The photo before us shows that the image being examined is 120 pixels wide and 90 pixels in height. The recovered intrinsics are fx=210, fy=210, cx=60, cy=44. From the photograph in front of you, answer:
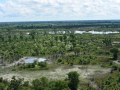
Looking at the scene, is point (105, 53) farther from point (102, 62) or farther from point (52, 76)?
point (52, 76)

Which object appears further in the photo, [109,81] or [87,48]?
[87,48]

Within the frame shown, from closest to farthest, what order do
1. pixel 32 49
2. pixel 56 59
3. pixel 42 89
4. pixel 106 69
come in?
pixel 42 89 → pixel 106 69 → pixel 56 59 → pixel 32 49

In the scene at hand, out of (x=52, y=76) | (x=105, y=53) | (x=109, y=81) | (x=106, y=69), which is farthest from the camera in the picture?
(x=105, y=53)

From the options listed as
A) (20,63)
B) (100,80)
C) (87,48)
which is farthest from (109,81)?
(87,48)

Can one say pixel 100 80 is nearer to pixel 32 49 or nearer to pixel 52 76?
pixel 52 76

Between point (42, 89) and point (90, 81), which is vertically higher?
point (42, 89)

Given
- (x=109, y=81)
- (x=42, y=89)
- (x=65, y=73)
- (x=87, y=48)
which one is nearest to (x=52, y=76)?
(x=65, y=73)
